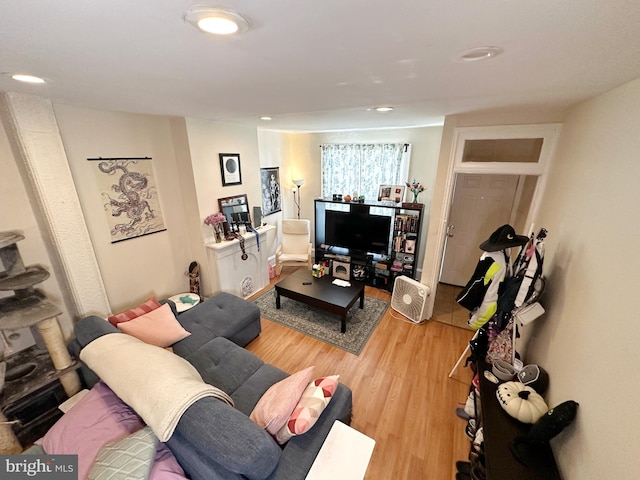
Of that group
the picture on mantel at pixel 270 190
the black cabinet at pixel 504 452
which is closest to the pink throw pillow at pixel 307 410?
the black cabinet at pixel 504 452

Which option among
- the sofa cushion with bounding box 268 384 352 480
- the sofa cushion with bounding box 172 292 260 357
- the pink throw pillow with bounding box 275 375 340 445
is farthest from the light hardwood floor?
the pink throw pillow with bounding box 275 375 340 445

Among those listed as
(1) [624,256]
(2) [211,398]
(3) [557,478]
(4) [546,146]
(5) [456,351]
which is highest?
(4) [546,146]

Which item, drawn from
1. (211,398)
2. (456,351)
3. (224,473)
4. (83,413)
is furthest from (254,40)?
(456,351)

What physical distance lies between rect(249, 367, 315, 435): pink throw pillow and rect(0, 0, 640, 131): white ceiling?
168cm

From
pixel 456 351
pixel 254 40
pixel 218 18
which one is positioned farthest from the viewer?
pixel 456 351

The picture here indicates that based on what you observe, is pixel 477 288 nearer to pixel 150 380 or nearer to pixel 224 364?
pixel 224 364

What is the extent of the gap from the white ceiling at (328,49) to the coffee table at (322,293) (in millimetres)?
2130

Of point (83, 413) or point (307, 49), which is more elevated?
point (307, 49)

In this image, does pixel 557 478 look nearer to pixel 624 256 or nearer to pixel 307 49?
pixel 624 256

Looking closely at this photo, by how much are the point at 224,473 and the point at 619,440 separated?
1.59 metres

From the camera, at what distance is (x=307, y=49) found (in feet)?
3.02

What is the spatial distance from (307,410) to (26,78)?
2.30 meters

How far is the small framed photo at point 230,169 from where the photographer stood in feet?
10.4

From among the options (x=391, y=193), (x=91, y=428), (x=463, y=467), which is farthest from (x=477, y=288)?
(x=91, y=428)
